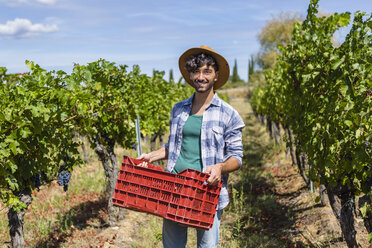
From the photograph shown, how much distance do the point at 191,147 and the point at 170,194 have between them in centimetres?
53

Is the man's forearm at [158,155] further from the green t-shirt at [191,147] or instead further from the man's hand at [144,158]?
the green t-shirt at [191,147]

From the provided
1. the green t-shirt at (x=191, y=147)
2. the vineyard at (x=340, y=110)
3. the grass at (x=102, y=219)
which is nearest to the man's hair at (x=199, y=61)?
the green t-shirt at (x=191, y=147)

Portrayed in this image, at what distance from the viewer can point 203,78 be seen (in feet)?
8.80

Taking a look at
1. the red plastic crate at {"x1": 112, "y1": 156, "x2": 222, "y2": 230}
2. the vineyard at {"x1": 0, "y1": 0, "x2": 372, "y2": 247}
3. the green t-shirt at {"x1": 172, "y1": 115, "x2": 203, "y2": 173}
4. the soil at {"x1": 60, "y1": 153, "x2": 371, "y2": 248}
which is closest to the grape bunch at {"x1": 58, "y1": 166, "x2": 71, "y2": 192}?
the vineyard at {"x1": 0, "y1": 0, "x2": 372, "y2": 247}

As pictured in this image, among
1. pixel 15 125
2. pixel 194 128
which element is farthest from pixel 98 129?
pixel 194 128

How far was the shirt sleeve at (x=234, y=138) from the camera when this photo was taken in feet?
8.72

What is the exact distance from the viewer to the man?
8.77 ft

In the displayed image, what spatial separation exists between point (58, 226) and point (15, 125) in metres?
3.33

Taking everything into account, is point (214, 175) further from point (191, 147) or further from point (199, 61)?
point (199, 61)

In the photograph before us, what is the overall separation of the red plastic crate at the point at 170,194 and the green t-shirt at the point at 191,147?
285mm

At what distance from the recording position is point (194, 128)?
276 cm

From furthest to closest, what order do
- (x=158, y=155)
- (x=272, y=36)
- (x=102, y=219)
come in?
(x=272, y=36) → (x=102, y=219) → (x=158, y=155)

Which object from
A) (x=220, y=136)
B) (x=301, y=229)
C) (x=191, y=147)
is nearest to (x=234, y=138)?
(x=220, y=136)

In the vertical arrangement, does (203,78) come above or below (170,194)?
above
